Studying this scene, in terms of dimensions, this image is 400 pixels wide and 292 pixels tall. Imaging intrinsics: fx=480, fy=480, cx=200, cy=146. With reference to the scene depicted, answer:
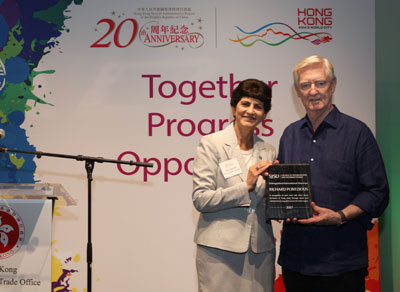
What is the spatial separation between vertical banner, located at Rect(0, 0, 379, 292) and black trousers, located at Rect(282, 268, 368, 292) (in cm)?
188

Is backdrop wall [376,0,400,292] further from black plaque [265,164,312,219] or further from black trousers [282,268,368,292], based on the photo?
black plaque [265,164,312,219]

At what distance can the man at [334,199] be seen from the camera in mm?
2391

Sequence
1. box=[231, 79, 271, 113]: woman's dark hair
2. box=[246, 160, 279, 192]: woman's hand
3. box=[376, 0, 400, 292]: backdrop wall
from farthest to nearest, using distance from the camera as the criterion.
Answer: box=[376, 0, 400, 292]: backdrop wall → box=[231, 79, 271, 113]: woman's dark hair → box=[246, 160, 279, 192]: woman's hand

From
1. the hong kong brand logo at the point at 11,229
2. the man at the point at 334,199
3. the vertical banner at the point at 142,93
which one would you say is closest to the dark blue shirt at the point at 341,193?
the man at the point at 334,199

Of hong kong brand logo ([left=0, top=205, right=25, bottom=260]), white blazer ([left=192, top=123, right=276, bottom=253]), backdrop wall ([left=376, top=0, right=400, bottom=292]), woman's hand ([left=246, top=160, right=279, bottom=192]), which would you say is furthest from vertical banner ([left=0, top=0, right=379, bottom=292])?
woman's hand ([left=246, top=160, right=279, bottom=192])

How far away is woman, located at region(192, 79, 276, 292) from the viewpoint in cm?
266

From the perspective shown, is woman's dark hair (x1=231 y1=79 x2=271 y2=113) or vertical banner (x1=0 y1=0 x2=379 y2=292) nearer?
woman's dark hair (x1=231 y1=79 x2=271 y2=113)

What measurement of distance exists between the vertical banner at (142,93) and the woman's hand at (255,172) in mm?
1715

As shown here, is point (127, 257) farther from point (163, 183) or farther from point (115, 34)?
point (115, 34)

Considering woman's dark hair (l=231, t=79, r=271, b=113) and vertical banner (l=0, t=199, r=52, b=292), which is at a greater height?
woman's dark hair (l=231, t=79, r=271, b=113)

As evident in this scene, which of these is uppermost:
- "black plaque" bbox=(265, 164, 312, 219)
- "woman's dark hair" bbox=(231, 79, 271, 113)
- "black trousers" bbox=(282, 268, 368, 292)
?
"woman's dark hair" bbox=(231, 79, 271, 113)

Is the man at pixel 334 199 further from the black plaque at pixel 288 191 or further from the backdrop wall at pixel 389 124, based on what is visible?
the backdrop wall at pixel 389 124

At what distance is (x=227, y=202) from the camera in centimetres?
264

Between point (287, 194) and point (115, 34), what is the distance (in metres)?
2.55
